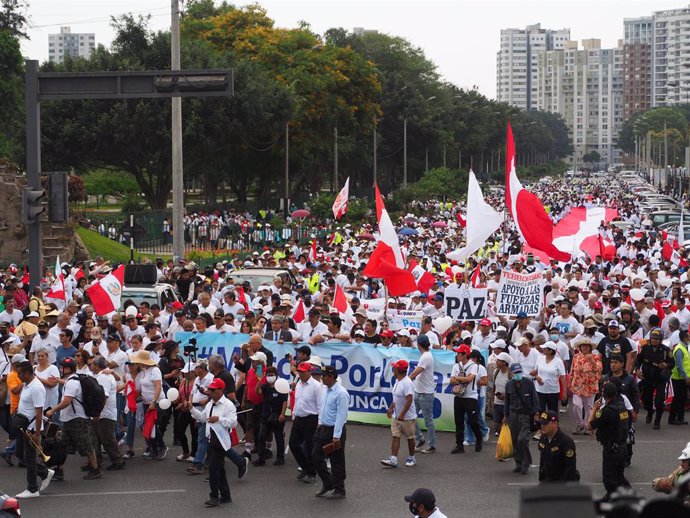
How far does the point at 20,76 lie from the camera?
165ft

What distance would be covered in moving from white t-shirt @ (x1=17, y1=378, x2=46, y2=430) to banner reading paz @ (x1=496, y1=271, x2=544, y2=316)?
7.46 m

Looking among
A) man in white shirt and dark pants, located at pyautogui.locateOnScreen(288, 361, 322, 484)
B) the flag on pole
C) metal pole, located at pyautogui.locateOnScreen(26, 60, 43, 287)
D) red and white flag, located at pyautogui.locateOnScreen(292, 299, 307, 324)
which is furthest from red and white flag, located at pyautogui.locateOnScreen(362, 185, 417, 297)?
man in white shirt and dark pants, located at pyautogui.locateOnScreen(288, 361, 322, 484)

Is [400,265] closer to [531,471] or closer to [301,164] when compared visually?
[531,471]

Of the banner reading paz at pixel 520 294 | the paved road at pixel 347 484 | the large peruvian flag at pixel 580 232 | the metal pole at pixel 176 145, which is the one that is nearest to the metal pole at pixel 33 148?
the metal pole at pixel 176 145

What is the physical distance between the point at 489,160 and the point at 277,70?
100m

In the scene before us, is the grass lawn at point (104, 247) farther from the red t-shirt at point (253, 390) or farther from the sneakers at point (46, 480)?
the sneakers at point (46, 480)

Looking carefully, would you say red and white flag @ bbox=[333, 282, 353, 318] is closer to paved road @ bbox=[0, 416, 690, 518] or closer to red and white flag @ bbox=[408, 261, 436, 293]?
red and white flag @ bbox=[408, 261, 436, 293]

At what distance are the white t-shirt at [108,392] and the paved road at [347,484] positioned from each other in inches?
24.8

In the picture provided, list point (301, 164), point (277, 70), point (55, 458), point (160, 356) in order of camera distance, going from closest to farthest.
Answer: point (55, 458), point (160, 356), point (277, 70), point (301, 164)

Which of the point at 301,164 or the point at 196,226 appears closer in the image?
the point at 196,226

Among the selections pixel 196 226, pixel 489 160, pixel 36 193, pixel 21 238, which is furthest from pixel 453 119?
pixel 36 193

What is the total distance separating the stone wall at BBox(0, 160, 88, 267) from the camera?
31.5m

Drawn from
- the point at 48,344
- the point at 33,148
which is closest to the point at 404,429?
the point at 48,344

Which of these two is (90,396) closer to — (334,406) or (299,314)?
(334,406)
